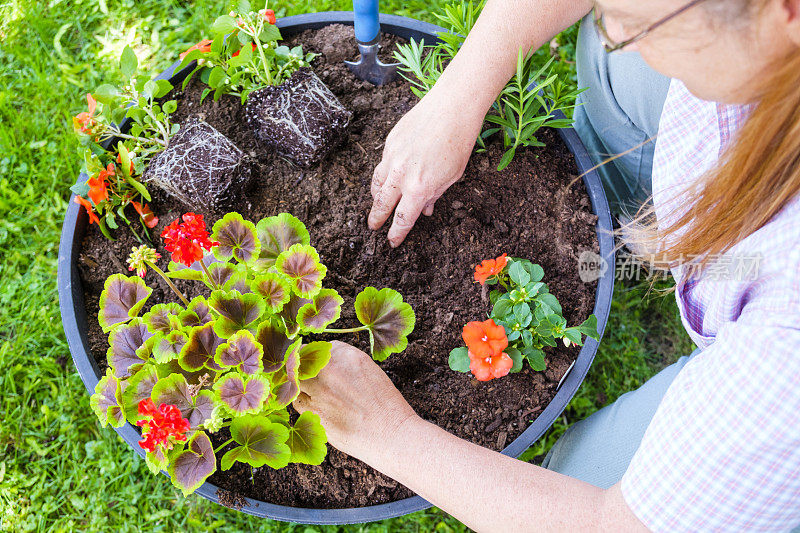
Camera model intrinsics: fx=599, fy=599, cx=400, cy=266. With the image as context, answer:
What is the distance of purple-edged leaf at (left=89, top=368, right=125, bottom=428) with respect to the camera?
1.03 m

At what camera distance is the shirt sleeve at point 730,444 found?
2.47 ft

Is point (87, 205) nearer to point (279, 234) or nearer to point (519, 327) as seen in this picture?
point (279, 234)

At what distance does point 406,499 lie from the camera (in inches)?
47.1

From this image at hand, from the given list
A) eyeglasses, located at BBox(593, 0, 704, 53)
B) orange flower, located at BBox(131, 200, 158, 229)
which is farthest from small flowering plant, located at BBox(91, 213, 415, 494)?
eyeglasses, located at BBox(593, 0, 704, 53)

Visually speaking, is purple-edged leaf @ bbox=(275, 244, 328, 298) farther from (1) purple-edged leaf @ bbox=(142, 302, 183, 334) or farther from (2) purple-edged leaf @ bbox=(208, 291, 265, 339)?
(1) purple-edged leaf @ bbox=(142, 302, 183, 334)

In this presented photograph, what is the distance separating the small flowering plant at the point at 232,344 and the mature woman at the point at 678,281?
0.30 ft

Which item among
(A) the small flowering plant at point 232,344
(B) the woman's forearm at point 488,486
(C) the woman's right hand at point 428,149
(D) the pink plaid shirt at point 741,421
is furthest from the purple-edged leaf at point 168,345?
(D) the pink plaid shirt at point 741,421

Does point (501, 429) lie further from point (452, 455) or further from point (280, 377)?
point (280, 377)

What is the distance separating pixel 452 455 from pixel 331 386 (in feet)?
0.83

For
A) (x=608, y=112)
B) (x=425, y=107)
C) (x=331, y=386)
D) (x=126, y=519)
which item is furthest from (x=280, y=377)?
(x=608, y=112)

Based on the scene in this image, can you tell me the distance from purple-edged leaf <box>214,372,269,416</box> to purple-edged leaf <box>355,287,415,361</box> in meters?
0.25

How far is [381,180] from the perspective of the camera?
129 cm

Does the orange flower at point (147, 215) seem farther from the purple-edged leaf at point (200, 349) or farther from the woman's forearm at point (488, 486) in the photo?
the woman's forearm at point (488, 486)

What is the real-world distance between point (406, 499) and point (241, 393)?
0.43 metres
